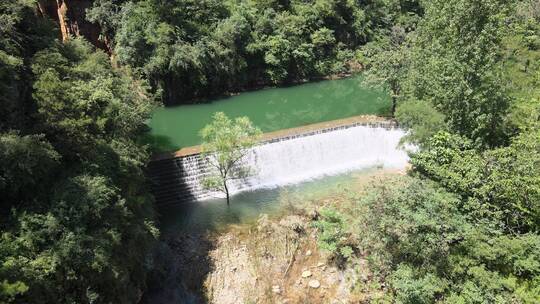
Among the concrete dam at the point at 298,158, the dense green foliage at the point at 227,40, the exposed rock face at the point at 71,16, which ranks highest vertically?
the exposed rock face at the point at 71,16

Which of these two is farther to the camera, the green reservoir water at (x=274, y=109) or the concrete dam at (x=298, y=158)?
the green reservoir water at (x=274, y=109)

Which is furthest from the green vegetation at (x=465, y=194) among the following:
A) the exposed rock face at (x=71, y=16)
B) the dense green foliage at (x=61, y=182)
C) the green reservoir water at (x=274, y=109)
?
the exposed rock face at (x=71, y=16)

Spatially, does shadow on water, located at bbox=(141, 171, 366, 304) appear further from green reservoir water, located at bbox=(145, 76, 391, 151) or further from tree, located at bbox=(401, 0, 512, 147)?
tree, located at bbox=(401, 0, 512, 147)

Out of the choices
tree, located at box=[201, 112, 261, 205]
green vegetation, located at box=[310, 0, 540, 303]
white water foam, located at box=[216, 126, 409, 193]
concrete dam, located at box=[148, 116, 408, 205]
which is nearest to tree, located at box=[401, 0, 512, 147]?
green vegetation, located at box=[310, 0, 540, 303]

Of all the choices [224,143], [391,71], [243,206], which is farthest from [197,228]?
[391,71]

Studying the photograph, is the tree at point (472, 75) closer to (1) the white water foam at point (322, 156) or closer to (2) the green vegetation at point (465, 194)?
(2) the green vegetation at point (465, 194)

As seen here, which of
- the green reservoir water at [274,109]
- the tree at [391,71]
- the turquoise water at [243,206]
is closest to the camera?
the turquoise water at [243,206]

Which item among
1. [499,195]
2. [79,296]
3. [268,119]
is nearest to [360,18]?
[268,119]

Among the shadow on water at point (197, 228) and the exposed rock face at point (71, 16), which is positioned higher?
the exposed rock face at point (71, 16)
